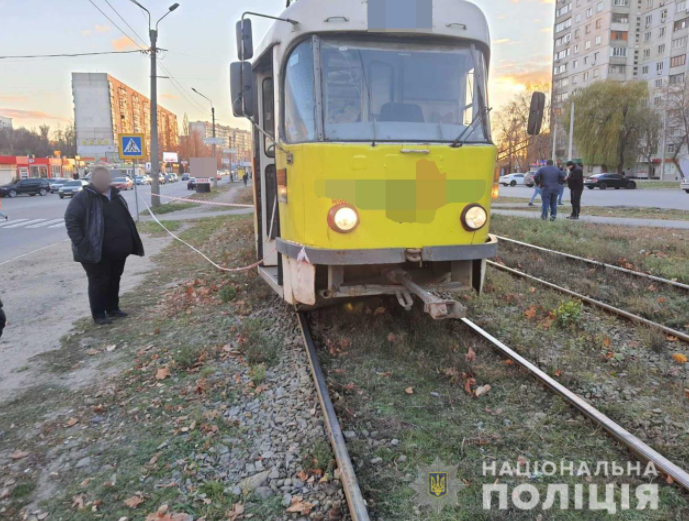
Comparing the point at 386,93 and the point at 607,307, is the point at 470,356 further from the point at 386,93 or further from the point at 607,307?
the point at 607,307

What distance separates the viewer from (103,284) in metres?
6.44

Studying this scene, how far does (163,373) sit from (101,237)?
7.12 feet

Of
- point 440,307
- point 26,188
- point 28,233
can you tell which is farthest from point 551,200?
point 26,188

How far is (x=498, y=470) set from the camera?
3320 millimetres

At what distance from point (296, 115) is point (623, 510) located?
4.01 meters

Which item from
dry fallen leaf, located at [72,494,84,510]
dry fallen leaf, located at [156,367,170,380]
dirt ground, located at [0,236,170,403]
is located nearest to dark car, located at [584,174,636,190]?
dirt ground, located at [0,236,170,403]

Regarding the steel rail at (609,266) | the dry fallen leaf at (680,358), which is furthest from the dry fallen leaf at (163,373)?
the steel rail at (609,266)

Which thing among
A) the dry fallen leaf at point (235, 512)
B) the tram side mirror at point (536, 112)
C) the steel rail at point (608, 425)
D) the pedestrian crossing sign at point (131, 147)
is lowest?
the dry fallen leaf at point (235, 512)

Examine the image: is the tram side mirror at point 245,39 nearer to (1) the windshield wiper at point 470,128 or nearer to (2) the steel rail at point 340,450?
(1) the windshield wiper at point 470,128

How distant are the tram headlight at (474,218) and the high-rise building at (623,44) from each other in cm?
6887

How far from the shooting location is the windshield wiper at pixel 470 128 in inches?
186

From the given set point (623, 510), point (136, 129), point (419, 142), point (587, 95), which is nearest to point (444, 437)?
point (623, 510)

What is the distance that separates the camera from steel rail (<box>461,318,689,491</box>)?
3107 mm

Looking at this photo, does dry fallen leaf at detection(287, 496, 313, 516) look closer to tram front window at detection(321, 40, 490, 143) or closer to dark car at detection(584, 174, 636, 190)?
tram front window at detection(321, 40, 490, 143)
